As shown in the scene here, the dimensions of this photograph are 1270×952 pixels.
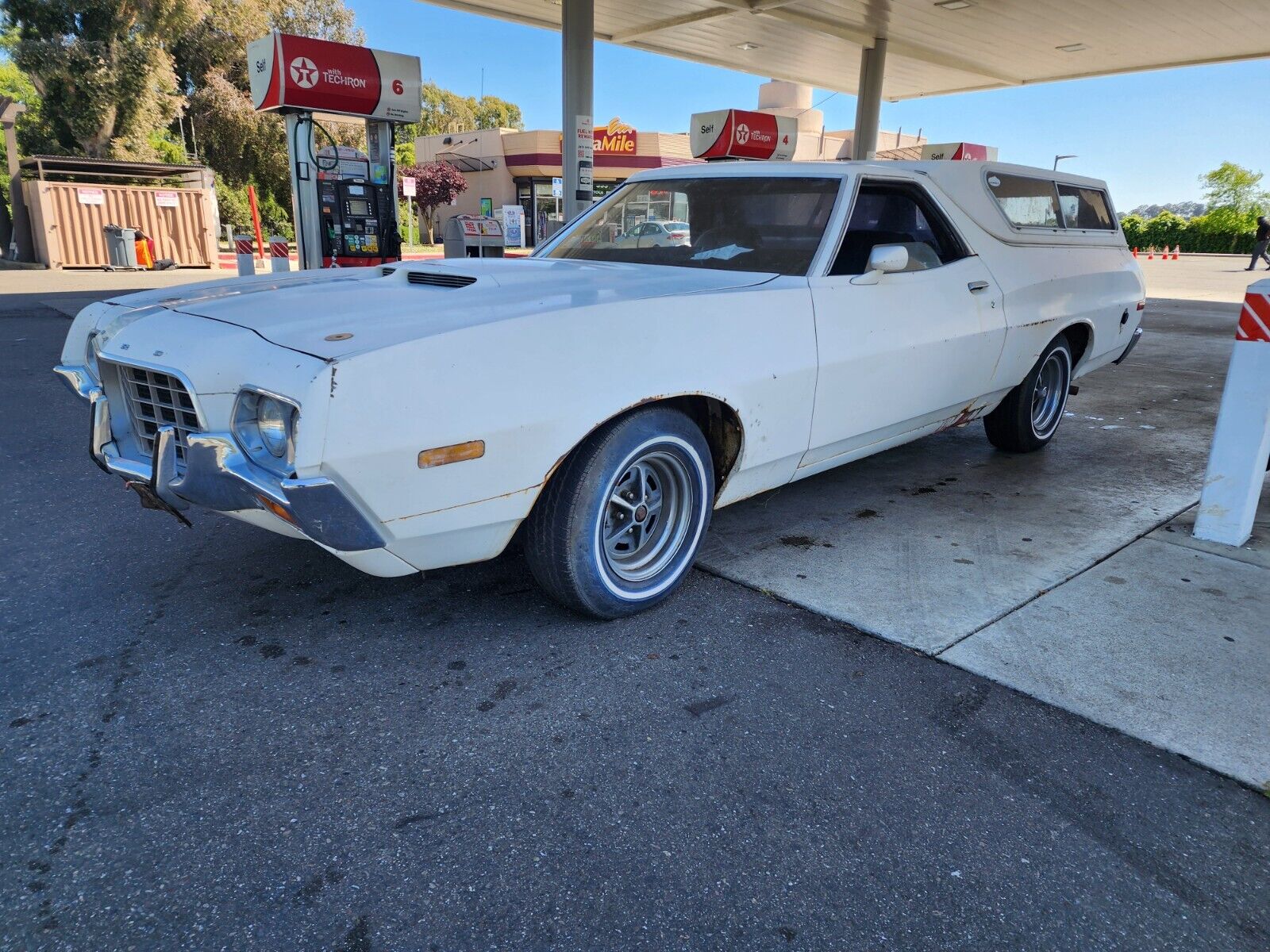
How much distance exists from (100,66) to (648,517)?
3166cm

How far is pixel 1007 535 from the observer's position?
377 cm

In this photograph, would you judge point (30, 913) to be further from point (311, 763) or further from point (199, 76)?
point (199, 76)

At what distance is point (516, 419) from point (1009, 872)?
5.32 feet

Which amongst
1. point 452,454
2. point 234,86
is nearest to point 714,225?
point 452,454

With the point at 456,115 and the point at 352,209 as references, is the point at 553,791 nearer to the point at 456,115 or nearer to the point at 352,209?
the point at 352,209

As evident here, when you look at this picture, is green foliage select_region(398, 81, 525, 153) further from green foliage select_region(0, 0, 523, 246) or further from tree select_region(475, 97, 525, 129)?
green foliage select_region(0, 0, 523, 246)

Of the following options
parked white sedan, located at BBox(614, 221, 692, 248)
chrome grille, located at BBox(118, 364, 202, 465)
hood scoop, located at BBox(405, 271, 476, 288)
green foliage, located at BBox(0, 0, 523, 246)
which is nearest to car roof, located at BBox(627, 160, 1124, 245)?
parked white sedan, located at BBox(614, 221, 692, 248)

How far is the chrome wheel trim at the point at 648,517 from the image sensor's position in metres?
2.87

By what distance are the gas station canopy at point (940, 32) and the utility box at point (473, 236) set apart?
160 inches

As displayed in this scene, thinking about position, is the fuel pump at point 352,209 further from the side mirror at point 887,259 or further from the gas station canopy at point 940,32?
the side mirror at point 887,259

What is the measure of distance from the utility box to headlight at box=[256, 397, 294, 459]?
9.43m

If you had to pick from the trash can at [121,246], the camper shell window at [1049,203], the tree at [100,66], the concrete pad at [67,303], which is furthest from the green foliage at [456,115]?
the camper shell window at [1049,203]

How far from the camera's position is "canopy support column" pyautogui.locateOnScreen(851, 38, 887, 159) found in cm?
1692

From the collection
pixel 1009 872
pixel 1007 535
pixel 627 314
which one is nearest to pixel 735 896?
pixel 1009 872
